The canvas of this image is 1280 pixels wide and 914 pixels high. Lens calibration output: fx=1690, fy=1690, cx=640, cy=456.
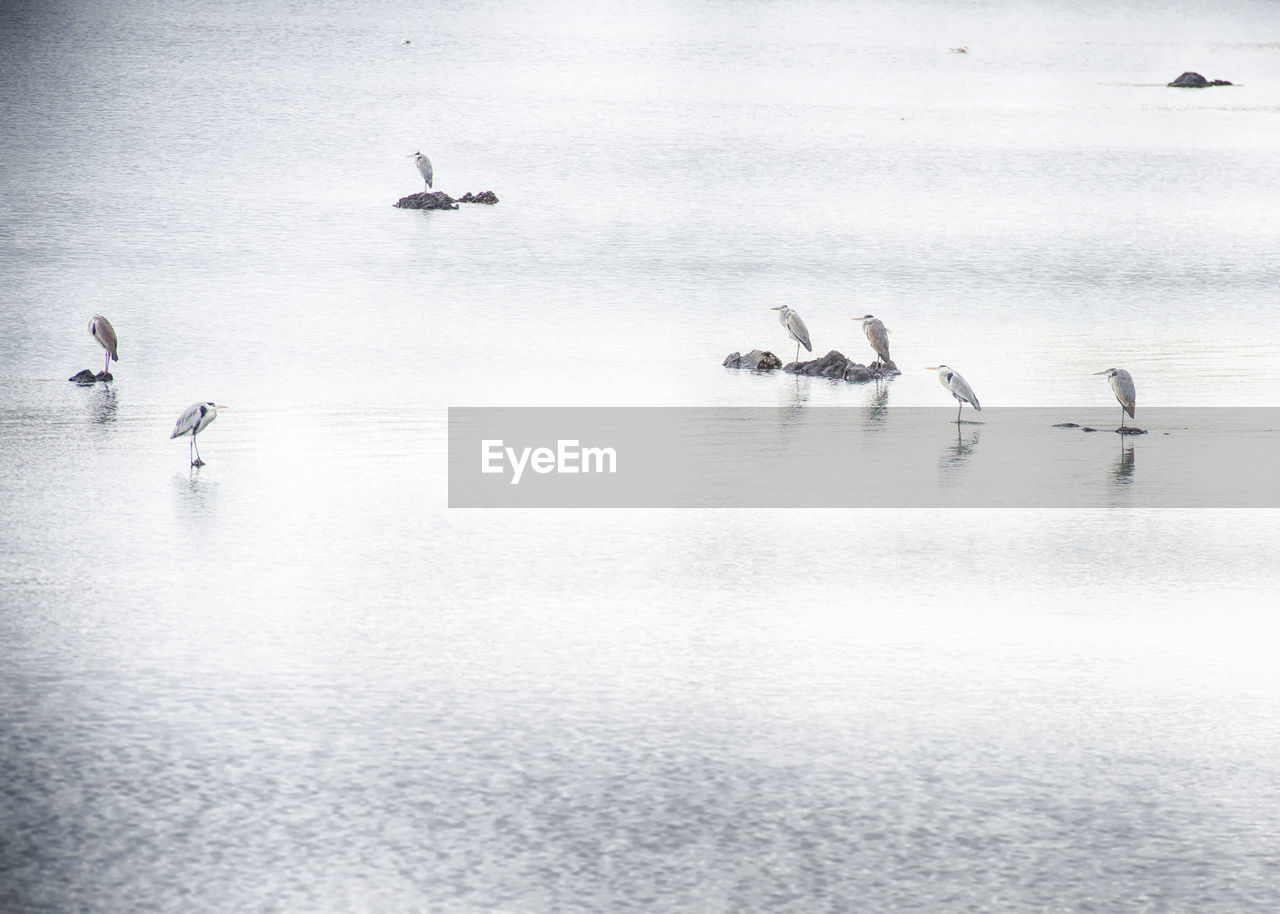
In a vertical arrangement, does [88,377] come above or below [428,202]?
below

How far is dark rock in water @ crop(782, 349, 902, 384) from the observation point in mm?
18453

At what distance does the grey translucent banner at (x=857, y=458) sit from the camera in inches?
489

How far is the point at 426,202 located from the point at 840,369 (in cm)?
2314

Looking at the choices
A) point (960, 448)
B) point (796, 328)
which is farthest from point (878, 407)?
point (796, 328)

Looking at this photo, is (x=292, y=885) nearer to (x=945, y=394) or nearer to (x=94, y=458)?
(x=94, y=458)

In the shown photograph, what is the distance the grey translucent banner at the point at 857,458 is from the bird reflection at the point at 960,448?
0.02m

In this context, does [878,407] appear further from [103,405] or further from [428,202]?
[428,202]

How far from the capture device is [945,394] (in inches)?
688

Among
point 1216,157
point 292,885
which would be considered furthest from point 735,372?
point 1216,157

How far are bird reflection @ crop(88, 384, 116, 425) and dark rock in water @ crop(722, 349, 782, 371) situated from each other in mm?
6790

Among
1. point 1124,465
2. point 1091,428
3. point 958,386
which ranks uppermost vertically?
point 958,386

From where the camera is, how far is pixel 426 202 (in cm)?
4003

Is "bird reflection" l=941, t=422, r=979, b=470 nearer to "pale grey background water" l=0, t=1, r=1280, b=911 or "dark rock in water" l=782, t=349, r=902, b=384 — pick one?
"pale grey background water" l=0, t=1, r=1280, b=911

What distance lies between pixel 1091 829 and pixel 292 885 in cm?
294
